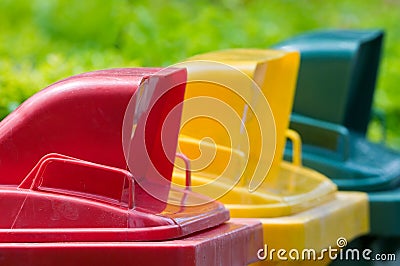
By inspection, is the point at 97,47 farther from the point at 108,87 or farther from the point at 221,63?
the point at 108,87

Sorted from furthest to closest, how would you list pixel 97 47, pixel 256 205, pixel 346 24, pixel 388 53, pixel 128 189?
pixel 346 24 < pixel 388 53 < pixel 97 47 < pixel 256 205 < pixel 128 189

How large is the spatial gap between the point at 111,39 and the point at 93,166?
11.8ft

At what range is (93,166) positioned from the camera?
10.1 ft

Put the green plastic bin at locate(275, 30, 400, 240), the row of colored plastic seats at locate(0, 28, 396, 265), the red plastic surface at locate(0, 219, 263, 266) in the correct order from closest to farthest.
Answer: the red plastic surface at locate(0, 219, 263, 266)
the row of colored plastic seats at locate(0, 28, 396, 265)
the green plastic bin at locate(275, 30, 400, 240)

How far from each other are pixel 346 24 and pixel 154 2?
2.62 meters

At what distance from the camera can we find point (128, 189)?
10.4ft

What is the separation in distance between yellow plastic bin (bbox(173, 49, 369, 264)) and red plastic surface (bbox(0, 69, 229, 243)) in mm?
475

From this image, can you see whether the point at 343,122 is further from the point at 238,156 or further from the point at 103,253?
the point at 103,253

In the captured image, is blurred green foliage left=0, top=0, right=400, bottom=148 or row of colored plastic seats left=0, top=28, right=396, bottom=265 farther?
blurred green foliage left=0, top=0, right=400, bottom=148

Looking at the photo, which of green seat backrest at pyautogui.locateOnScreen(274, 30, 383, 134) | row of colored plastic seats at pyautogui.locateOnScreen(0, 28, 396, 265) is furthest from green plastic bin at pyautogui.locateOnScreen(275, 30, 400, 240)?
row of colored plastic seats at pyautogui.locateOnScreen(0, 28, 396, 265)

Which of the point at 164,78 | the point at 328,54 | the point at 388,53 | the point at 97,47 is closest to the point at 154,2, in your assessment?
the point at 388,53

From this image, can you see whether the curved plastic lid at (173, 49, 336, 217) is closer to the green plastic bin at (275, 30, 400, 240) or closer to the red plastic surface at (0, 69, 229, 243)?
the red plastic surface at (0, 69, 229, 243)

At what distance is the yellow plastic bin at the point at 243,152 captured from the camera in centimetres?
392

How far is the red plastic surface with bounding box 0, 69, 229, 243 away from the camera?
9.87 ft
